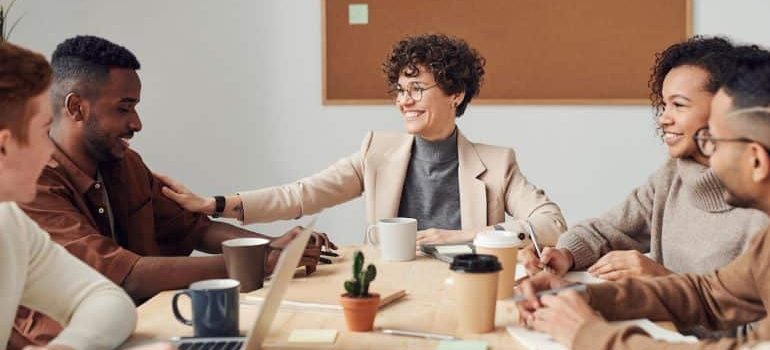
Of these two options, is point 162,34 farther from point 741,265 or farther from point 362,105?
point 741,265

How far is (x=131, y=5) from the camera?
13.6 feet

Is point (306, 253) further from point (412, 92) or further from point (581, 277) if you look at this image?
point (412, 92)

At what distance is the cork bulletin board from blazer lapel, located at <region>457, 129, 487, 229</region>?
1386 millimetres

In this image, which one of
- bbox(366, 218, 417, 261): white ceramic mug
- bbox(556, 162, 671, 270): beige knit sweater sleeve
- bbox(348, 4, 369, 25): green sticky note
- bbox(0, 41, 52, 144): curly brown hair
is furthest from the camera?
bbox(348, 4, 369, 25): green sticky note

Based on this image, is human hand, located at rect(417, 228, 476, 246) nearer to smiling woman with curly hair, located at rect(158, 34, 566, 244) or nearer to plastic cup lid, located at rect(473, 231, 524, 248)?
smiling woman with curly hair, located at rect(158, 34, 566, 244)

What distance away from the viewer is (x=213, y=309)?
1.38 meters

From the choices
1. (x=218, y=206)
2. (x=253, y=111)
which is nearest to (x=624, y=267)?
(x=218, y=206)

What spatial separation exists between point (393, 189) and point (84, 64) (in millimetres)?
1000

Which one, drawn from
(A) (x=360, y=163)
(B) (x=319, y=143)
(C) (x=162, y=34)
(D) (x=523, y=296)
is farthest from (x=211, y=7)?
(D) (x=523, y=296)

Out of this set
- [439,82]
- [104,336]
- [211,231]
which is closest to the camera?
[104,336]

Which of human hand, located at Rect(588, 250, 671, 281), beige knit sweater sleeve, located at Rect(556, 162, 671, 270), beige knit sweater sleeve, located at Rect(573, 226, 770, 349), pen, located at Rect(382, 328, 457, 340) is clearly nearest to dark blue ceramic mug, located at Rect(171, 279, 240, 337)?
pen, located at Rect(382, 328, 457, 340)

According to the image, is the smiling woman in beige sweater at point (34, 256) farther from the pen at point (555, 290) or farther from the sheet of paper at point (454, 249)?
the sheet of paper at point (454, 249)

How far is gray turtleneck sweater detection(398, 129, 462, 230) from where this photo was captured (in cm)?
270

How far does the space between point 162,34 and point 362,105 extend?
103 cm
